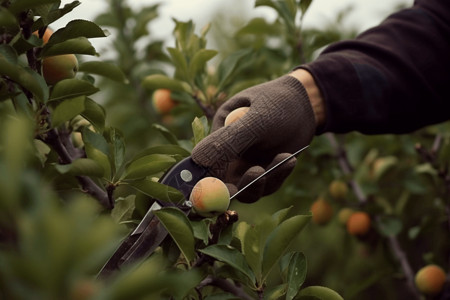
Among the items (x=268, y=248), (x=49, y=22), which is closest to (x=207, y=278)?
(x=268, y=248)

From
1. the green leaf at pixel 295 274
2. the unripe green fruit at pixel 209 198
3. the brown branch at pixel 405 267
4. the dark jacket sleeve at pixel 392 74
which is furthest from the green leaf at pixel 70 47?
the brown branch at pixel 405 267

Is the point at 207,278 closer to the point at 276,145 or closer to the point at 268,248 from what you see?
the point at 268,248

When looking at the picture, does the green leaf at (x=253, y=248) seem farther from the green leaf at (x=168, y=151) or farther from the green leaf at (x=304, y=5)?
the green leaf at (x=304, y=5)

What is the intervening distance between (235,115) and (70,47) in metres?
0.44

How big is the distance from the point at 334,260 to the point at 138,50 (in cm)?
129

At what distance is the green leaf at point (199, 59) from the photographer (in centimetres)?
162

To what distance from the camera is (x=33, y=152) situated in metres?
1.03

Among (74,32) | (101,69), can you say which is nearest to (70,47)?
(74,32)

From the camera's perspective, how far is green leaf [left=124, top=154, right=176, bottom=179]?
112 centimetres

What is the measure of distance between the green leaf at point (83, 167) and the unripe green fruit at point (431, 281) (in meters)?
1.20

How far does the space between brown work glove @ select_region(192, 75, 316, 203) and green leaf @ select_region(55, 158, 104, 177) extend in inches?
10.2

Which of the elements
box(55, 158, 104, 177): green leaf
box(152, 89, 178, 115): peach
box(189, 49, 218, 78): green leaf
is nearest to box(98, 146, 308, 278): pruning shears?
box(55, 158, 104, 177): green leaf

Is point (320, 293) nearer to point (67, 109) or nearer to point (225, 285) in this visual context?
point (225, 285)

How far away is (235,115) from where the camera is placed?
4.72 feet
